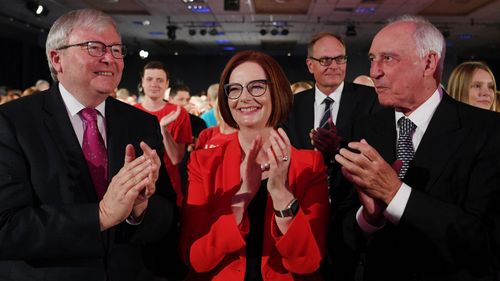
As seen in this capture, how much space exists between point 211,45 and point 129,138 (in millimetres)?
17684

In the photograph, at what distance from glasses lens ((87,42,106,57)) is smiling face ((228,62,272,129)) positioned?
20.5 inches

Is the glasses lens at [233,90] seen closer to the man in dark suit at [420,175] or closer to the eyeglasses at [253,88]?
the eyeglasses at [253,88]

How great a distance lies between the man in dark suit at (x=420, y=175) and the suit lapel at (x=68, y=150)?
2.79ft

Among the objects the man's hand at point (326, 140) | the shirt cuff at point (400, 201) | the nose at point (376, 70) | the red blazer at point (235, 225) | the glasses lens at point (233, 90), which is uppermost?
the nose at point (376, 70)

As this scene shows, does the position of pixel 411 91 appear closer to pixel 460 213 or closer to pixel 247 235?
pixel 460 213

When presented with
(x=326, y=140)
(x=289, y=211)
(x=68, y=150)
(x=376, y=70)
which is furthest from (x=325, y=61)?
(x=68, y=150)

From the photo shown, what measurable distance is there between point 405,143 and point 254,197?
610 millimetres

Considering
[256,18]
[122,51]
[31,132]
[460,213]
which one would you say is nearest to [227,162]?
[122,51]

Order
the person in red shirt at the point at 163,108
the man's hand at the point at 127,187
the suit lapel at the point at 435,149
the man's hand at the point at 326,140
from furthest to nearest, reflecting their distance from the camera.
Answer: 1. the person in red shirt at the point at 163,108
2. the man's hand at the point at 326,140
3. the suit lapel at the point at 435,149
4. the man's hand at the point at 127,187

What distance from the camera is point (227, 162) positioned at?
71.8 inches

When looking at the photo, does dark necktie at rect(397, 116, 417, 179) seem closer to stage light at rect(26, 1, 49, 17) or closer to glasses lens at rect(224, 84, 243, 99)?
glasses lens at rect(224, 84, 243, 99)

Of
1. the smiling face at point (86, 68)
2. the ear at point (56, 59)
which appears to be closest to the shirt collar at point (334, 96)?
the smiling face at point (86, 68)

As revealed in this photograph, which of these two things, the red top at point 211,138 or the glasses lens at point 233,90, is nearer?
the glasses lens at point 233,90

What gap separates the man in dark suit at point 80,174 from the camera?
54.8 inches
